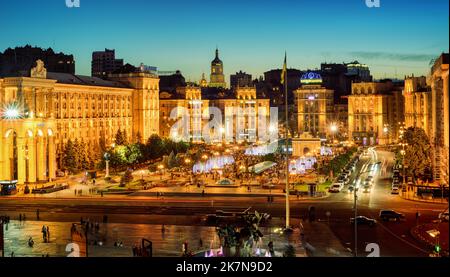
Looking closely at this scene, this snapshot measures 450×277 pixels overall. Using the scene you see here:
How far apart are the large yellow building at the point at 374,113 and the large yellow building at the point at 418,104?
21126mm

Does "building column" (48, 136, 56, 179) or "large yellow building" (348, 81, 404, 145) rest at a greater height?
"large yellow building" (348, 81, 404, 145)

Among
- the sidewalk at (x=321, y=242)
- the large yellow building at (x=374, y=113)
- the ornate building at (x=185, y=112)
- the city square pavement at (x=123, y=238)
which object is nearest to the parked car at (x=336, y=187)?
the sidewalk at (x=321, y=242)

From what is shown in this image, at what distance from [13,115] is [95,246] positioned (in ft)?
117

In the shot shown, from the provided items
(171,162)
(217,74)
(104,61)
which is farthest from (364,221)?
(104,61)

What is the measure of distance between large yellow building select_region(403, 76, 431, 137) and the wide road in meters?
23.7

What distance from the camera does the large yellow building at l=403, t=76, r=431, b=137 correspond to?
76375 mm

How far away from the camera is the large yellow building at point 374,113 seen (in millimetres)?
116812

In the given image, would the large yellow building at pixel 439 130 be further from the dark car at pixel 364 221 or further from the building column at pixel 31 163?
the building column at pixel 31 163

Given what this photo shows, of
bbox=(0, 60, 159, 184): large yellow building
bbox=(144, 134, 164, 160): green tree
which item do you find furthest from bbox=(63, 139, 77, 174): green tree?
bbox=(144, 134, 164, 160): green tree

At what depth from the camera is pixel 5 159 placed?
63.8 metres

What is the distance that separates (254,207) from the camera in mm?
45875

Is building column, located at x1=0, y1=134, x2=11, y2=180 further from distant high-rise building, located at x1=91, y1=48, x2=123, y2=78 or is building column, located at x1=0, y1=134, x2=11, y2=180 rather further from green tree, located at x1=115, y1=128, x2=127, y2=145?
distant high-rise building, located at x1=91, y1=48, x2=123, y2=78

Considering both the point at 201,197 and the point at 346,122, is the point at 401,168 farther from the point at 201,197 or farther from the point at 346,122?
the point at 346,122
